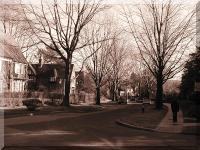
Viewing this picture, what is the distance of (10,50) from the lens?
63.5 metres

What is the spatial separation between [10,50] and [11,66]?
7.28 metres

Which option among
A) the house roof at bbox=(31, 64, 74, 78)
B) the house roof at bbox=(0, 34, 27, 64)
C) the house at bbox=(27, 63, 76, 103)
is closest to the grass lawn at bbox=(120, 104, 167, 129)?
the house roof at bbox=(0, 34, 27, 64)

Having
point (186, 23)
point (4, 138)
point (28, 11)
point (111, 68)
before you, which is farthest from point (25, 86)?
point (4, 138)

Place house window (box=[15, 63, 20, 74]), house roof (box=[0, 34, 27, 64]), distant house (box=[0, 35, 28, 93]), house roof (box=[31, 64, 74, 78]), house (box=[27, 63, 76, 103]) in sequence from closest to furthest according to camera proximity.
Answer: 1. distant house (box=[0, 35, 28, 93])
2. house roof (box=[0, 34, 27, 64])
3. house window (box=[15, 63, 20, 74])
4. house (box=[27, 63, 76, 103])
5. house roof (box=[31, 64, 74, 78])

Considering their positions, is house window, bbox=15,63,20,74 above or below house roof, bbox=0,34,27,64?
below

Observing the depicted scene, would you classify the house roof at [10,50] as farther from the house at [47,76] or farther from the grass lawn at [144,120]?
the grass lawn at [144,120]

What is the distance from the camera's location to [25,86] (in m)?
71.5

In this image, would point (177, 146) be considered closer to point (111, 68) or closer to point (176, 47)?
point (176, 47)

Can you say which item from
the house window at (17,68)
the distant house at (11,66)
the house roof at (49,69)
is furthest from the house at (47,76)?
the house window at (17,68)

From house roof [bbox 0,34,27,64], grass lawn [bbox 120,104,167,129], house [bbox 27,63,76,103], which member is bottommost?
grass lawn [bbox 120,104,167,129]

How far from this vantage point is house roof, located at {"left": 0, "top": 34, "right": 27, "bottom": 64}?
5652 centimetres

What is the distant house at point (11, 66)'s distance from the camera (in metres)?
51.7

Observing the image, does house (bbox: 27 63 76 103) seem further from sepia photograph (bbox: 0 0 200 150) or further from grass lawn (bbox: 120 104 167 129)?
grass lawn (bbox: 120 104 167 129)

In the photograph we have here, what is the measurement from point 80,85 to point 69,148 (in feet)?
311
